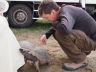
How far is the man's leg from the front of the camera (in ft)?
10.3

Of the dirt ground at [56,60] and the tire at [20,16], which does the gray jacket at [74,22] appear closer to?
the dirt ground at [56,60]

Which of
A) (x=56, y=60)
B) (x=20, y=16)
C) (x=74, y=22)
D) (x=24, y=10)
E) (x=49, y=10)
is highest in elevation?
(x=49, y=10)

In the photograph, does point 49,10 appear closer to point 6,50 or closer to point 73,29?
point 73,29

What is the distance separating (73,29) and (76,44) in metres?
0.22

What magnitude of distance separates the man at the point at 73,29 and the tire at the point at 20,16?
9.65 feet

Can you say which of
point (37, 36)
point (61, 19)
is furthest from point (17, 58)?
point (37, 36)

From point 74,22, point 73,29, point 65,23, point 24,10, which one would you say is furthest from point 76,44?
point 24,10

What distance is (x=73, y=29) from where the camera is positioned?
3174mm

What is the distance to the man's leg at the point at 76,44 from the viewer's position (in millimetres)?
3131

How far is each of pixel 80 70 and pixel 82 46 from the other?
38 centimetres

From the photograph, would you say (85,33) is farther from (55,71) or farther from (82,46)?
(55,71)

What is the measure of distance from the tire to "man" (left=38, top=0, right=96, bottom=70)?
2940 mm

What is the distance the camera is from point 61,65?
11.4 feet

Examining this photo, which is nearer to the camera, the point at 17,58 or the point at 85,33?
the point at 17,58
